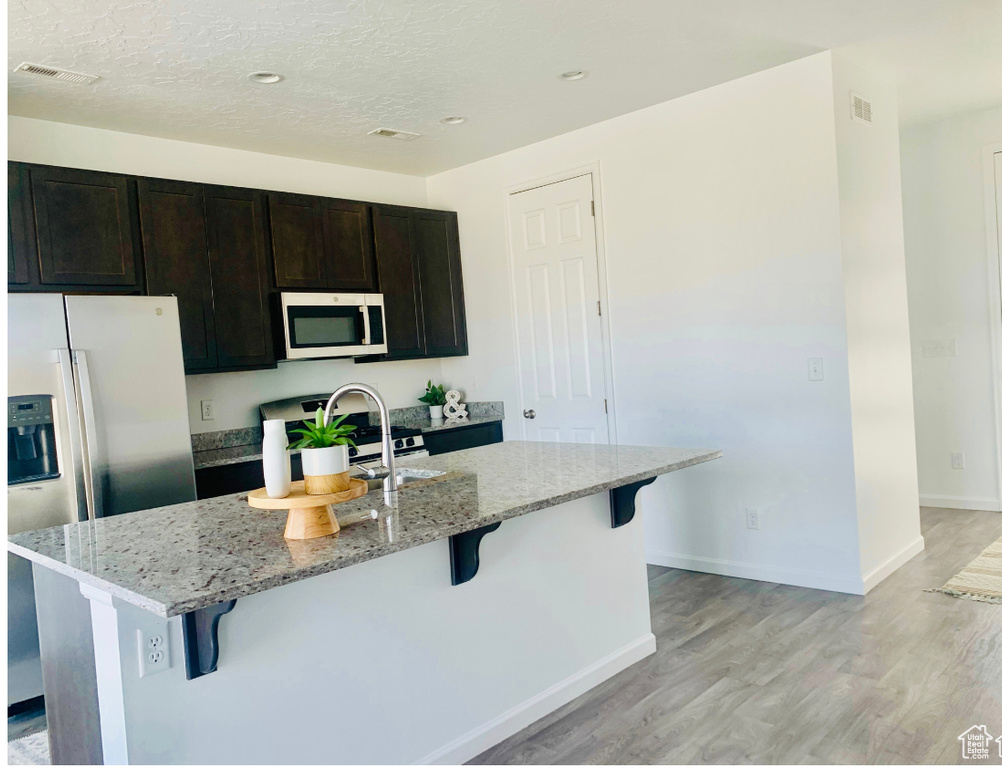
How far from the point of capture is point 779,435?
12.7ft

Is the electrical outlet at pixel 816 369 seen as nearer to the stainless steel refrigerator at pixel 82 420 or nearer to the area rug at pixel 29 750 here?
the stainless steel refrigerator at pixel 82 420

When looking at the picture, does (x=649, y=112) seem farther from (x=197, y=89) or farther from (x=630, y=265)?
(x=197, y=89)

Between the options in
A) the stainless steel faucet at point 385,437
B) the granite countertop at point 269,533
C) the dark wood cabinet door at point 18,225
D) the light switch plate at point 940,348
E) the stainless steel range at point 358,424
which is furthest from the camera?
the light switch plate at point 940,348

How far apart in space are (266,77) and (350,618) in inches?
94.5

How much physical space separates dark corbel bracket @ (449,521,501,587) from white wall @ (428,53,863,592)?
6.74 feet

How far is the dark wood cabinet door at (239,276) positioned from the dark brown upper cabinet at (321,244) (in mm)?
98

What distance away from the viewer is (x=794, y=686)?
2.77 metres

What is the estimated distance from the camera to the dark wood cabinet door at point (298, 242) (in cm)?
427

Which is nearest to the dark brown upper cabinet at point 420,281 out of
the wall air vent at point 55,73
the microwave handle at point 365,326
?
the microwave handle at point 365,326

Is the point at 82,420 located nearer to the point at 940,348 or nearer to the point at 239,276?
the point at 239,276

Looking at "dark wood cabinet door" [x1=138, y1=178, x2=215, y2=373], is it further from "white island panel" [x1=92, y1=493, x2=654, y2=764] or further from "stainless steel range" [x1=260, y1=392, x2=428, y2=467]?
"white island panel" [x1=92, y1=493, x2=654, y2=764]

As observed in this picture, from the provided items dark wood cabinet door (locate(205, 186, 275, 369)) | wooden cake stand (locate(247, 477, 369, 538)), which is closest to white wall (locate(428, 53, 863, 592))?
dark wood cabinet door (locate(205, 186, 275, 369))

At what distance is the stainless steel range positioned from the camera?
4379 millimetres

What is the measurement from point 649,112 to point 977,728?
10.4 ft
